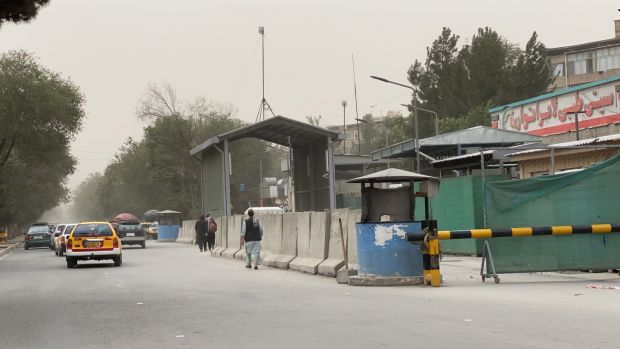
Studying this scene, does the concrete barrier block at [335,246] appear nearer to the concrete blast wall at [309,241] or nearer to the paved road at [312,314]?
the concrete blast wall at [309,241]

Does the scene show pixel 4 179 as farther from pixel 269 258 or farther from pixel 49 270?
pixel 269 258

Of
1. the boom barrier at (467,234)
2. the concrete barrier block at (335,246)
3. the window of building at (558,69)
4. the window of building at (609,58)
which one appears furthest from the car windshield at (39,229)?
the window of building at (558,69)

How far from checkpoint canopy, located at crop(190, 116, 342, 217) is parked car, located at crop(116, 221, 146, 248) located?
4.51 m

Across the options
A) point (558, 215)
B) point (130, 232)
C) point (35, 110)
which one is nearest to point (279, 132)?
point (130, 232)

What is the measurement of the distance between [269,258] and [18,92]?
3059 cm

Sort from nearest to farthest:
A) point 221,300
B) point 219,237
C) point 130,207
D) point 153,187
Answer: point 221,300, point 219,237, point 153,187, point 130,207

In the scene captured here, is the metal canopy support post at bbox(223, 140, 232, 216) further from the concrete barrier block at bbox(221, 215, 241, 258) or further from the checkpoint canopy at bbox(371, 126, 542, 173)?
the checkpoint canopy at bbox(371, 126, 542, 173)

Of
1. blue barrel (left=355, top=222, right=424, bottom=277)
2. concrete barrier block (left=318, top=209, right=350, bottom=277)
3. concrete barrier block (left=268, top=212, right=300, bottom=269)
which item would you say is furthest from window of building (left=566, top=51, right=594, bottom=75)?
blue barrel (left=355, top=222, right=424, bottom=277)

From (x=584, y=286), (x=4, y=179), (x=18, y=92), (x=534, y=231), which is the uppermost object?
(x=18, y=92)

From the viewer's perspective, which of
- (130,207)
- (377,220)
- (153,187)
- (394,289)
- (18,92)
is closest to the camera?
(394,289)

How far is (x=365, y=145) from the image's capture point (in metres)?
138

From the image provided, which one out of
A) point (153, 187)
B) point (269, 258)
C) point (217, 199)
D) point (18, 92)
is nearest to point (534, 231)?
point (269, 258)

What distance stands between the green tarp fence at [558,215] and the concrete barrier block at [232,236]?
647 inches

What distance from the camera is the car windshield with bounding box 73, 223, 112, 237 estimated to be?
27.2 metres
